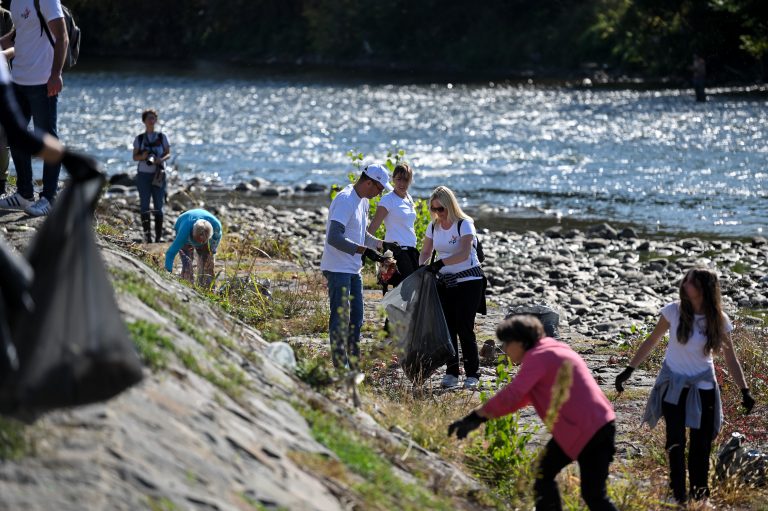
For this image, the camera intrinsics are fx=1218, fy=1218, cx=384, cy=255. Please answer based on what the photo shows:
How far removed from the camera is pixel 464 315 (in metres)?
9.34

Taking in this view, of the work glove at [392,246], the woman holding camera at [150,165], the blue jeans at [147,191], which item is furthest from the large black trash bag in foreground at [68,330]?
the blue jeans at [147,191]

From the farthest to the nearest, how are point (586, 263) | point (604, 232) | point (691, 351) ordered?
point (604, 232) → point (586, 263) → point (691, 351)

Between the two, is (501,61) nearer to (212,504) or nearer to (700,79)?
(700,79)

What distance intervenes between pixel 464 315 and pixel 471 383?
0.54m

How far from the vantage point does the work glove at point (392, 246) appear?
10.0m

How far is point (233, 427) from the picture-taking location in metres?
5.34

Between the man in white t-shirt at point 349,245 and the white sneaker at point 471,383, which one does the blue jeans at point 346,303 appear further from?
the white sneaker at point 471,383

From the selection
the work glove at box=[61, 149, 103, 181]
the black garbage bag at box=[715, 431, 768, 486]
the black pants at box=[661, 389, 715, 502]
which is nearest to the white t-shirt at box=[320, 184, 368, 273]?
the black pants at box=[661, 389, 715, 502]

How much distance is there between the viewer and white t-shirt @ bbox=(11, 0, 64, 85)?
8.83 meters

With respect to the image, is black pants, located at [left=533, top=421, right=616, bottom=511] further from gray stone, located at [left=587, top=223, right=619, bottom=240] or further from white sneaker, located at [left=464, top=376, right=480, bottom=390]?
Answer: gray stone, located at [left=587, top=223, right=619, bottom=240]

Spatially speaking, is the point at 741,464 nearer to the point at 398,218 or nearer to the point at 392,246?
the point at 392,246

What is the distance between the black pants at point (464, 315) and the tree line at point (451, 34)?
36441 mm

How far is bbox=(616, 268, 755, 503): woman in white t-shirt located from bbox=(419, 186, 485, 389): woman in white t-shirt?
2.29 m

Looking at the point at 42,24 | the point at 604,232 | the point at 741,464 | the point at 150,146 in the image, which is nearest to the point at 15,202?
the point at 42,24
